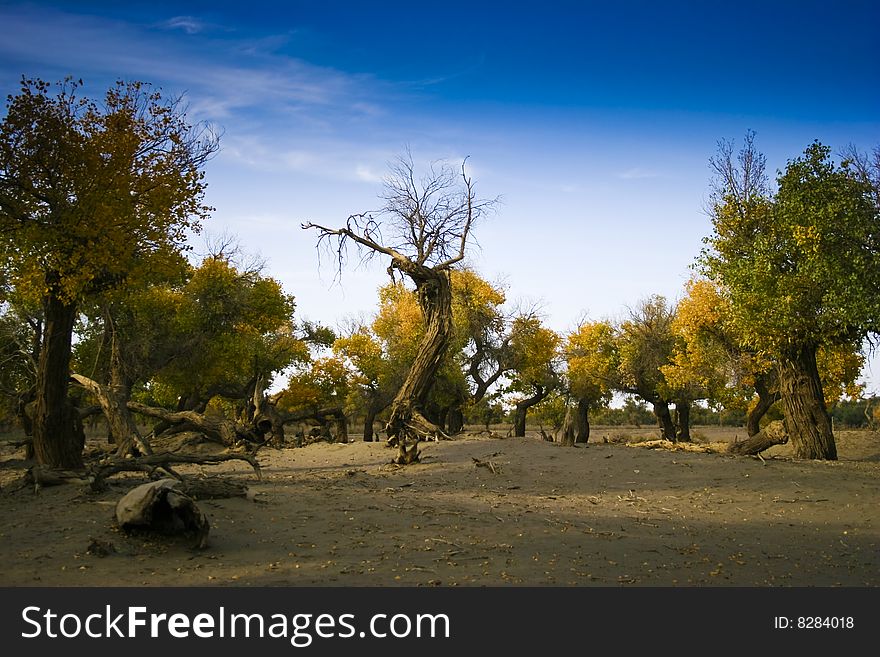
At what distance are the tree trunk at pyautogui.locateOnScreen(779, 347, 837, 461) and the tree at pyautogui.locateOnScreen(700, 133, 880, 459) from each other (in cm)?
2

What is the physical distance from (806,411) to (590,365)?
17089 millimetres

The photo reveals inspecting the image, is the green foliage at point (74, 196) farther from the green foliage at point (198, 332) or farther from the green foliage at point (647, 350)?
the green foliage at point (647, 350)

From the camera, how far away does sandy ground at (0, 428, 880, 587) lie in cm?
→ 653

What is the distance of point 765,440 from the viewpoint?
744 inches

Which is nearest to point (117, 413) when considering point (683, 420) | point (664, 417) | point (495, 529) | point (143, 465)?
point (143, 465)

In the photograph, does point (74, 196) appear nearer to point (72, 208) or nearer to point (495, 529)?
point (72, 208)

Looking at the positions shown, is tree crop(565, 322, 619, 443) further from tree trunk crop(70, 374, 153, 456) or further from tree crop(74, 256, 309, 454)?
tree trunk crop(70, 374, 153, 456)

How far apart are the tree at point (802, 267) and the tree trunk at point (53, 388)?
48.0ft

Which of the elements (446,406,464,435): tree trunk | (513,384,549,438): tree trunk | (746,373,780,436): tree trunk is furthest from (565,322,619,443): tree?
(746,373,780,436): tree trunk

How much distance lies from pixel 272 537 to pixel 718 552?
5.02 meters

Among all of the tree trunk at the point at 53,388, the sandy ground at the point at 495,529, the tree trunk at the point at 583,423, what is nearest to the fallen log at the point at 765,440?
the sandy ground at the point at 495,529

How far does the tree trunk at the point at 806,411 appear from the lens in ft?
58.1

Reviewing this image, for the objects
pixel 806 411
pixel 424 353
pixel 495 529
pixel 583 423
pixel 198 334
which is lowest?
pixel 583 423
